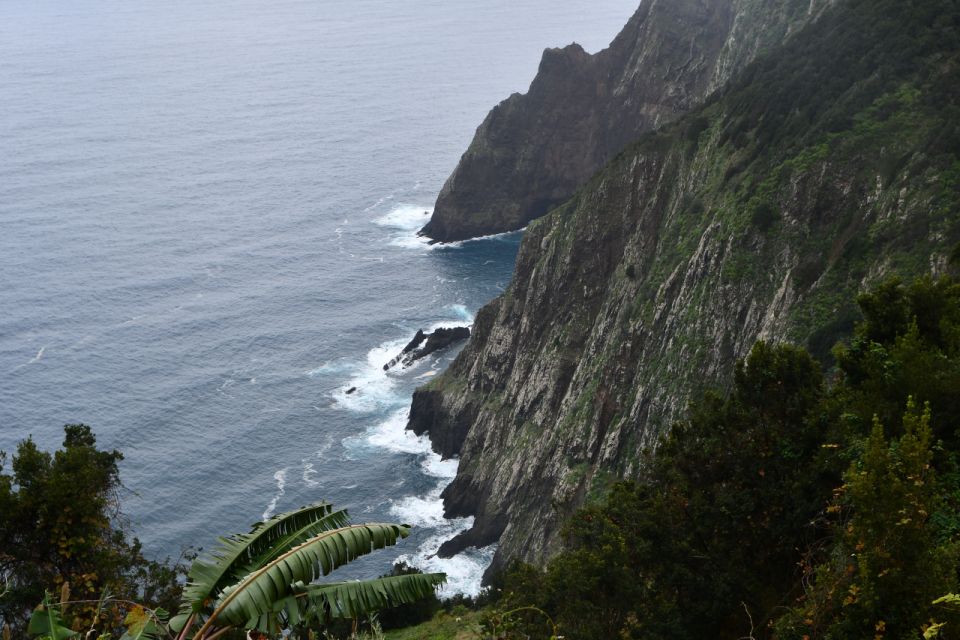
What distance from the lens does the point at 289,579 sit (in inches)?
643

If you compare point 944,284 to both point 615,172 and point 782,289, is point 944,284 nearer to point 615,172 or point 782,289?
point 782,289

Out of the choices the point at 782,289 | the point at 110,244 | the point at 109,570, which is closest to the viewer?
the point at 109,570

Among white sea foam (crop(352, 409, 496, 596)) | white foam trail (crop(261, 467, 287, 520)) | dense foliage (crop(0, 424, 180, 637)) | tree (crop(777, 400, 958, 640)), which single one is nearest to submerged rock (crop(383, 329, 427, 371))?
white sea foam (crop(352, 409, 496, 596))

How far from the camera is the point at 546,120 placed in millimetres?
164500

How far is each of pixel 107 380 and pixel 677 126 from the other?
7244 centimetres

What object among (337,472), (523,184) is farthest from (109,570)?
(523,184)

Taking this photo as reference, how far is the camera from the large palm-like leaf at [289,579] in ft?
52.1

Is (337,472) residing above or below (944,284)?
below

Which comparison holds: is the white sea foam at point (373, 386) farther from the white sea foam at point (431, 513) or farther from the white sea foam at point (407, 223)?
the white sea foam at point (407, 223)

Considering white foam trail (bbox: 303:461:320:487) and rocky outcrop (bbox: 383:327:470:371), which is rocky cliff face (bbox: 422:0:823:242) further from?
white foam trail (bbox: 303:461:320:487)

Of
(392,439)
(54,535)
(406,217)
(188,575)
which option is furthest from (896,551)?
(406,217)

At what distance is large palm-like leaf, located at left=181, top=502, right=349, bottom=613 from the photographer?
16.8 m

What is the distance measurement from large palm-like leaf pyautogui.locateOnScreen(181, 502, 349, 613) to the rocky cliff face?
139041 millimetres

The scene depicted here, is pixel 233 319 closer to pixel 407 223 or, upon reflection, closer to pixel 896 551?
pixel 407 223
